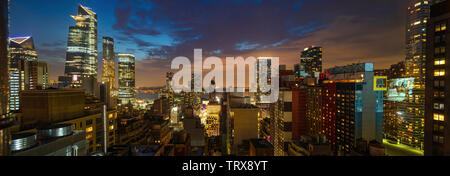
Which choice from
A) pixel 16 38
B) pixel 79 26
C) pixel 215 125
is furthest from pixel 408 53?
pixel 79 26

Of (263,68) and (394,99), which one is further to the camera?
(263,68)

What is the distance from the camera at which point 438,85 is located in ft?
67.8

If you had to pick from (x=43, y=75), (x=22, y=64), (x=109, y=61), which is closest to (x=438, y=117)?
(x=22, y=64)

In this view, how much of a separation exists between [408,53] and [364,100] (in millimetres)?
44235

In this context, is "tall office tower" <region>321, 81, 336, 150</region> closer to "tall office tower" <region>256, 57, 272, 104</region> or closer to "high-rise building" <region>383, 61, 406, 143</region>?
"high-rise building" <region>383, 61, 406, 143</region>

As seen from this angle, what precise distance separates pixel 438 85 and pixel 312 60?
518 feet

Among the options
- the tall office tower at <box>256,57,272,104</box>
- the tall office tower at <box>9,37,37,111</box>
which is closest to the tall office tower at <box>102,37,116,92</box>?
the tall office tower at <box>9,37,37,111</box>

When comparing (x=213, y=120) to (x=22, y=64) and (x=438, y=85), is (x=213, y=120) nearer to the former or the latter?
(x=22, y=64)

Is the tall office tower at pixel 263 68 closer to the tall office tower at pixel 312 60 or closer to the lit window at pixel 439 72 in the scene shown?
the tall office tower at pixel 312 60

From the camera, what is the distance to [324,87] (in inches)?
2205

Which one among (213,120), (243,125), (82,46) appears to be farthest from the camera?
(82,46)

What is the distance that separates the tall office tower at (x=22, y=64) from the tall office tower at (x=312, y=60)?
18224 cm

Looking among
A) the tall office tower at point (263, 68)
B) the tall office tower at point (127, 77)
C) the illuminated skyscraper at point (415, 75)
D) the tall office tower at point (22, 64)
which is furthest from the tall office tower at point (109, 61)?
the illuminated skyscraper at point (415, 75)
